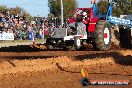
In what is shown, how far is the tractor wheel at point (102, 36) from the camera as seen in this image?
18594mm

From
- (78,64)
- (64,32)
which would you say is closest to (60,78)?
(78,64)

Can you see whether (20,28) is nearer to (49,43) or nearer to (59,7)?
(49,43)

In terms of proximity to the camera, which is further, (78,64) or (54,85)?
(78,64)

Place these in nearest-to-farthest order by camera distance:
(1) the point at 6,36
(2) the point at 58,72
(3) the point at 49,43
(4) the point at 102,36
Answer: (2) the point at 58,72
(4) the point at 102,36
(3) the point at 49,43
(1) the point at 6,36

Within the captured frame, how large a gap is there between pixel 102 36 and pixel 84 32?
3.07 ft

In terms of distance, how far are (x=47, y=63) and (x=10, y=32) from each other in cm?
1901

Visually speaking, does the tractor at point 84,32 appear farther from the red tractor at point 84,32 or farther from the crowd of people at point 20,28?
the crowd of people at point 20,28

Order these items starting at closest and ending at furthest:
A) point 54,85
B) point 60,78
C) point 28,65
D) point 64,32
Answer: point 54,85 < point 60,78 < point 28,65 < point 64,32

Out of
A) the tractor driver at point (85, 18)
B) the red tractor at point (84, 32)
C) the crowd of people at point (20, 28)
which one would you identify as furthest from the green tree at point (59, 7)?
the tractor driver at point (85, 18)

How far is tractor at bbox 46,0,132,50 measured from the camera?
60.7 ft

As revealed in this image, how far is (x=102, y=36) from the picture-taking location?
18.8 meters

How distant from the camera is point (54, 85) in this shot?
782cm

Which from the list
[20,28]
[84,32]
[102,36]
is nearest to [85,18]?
[84,32]

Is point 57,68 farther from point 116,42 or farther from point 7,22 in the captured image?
point 7,22
